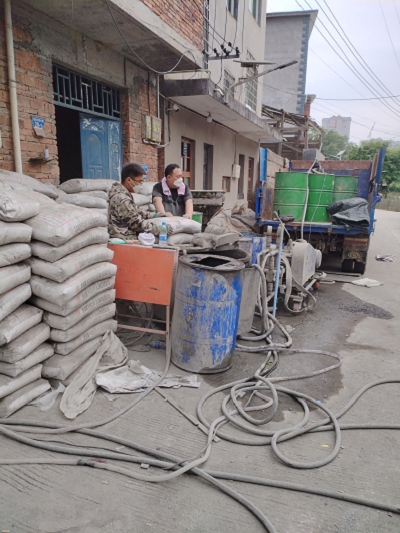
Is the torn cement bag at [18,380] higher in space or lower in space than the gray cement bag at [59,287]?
lower

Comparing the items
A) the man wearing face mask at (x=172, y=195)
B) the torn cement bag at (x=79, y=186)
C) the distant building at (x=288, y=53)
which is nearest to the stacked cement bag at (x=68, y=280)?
the man wearing face mask at (x=172, y=195)

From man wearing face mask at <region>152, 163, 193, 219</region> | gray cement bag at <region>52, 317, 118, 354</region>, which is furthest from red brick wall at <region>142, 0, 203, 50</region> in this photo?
gray cement bag at <region>52, 317, 118, 354</region>

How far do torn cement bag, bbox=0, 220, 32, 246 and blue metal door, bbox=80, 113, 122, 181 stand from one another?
420 centimetres

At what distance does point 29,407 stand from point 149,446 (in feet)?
3.16

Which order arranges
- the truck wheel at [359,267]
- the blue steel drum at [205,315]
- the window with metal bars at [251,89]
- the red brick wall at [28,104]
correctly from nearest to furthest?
the blue steel drum at [205,315], the red brick wall at [28,104], the truck wheel at [359,267], the window with metal bars at [251,89]

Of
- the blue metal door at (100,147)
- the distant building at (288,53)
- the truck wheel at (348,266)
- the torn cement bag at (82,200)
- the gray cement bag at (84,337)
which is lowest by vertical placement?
the truck wheel at (348,266)

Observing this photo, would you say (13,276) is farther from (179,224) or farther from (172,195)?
(172,195)

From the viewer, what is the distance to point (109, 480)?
1968 millimetres

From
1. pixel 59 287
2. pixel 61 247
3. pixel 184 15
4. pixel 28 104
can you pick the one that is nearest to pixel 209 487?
pixel 59 287

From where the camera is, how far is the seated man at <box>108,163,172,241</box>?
3.75 meters

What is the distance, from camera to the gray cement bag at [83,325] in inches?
108

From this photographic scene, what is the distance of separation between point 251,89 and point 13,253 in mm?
14794

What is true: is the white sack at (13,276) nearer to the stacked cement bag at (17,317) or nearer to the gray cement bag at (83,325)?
the stacked cement bag at (17,317)

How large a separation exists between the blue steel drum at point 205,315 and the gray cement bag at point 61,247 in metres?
0.81
